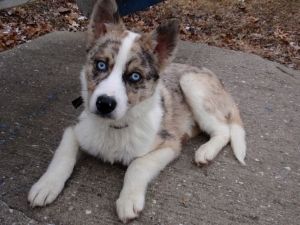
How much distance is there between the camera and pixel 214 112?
429cm

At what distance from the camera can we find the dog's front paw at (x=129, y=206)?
10.2 ft

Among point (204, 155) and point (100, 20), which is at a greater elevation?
point (100, 20)

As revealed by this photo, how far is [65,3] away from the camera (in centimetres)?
897

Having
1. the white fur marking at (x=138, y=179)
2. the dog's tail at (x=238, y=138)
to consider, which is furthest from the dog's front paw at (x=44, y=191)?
Result: the dog's tail at (x=238, y=138)

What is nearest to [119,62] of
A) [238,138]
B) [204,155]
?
[204,155]

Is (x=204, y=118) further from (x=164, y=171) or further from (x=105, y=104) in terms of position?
(x=105, y=104)

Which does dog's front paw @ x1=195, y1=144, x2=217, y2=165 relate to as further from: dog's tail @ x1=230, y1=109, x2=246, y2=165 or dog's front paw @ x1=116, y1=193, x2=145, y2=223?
dog's front paw @ x1=116, y1=193, x2=145, y2=223

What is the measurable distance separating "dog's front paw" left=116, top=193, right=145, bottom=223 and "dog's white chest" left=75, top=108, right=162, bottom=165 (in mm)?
474

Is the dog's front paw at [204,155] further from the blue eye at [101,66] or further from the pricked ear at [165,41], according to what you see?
the blue eye at [101,66]

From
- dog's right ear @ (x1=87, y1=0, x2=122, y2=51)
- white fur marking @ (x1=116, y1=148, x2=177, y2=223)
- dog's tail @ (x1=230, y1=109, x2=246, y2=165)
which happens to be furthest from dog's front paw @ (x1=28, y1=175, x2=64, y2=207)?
dog's tail @ (x1=230, y1=109, x2=246, y2=165)

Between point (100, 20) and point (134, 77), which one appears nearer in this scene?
point (134, 77)

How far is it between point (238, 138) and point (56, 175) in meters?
1.71

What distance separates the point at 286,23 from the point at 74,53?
15.4 feet

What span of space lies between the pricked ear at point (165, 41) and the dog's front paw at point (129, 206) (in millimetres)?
1040
